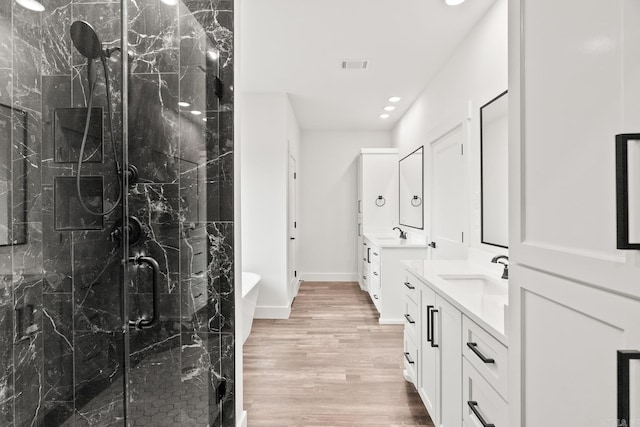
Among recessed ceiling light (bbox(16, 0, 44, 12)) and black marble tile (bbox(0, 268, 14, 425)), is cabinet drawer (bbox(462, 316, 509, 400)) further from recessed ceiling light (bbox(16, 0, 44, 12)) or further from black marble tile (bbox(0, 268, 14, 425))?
recessed ceiling light (bbox(16, 0, 44, 12))

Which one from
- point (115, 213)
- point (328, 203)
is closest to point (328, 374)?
point (115, 213)

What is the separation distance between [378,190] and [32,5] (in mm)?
4658

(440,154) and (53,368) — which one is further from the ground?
(440,154)

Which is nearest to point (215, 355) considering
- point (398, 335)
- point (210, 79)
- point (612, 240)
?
point (210, 79)

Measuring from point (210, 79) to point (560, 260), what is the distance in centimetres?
177

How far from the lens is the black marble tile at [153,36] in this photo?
1610 mm

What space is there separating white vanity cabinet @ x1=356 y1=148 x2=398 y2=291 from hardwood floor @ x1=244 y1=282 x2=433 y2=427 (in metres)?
1.59

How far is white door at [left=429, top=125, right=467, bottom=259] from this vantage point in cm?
297

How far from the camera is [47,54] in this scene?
118 cm

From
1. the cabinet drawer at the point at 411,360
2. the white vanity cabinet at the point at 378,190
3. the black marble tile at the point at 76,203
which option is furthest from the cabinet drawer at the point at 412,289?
the white vanity cabinet at the point at 378,190

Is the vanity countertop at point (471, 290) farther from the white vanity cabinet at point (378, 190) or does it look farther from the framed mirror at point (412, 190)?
the white vanity cabinet at point (378, 190)

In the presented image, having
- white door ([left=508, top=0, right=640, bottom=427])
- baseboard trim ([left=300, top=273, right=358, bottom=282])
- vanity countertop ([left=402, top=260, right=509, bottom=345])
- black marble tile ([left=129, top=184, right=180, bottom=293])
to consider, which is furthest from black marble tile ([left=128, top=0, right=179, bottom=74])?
baseboard trim ([left=300, top=273, right=358, bottom=282])

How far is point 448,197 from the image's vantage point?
10.9ft

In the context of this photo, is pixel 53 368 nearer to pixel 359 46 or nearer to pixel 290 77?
pixel 359 46
